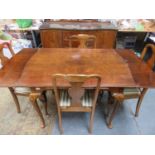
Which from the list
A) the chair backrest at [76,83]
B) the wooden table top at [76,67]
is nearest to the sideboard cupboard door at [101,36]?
the wooden table top at [76,67]

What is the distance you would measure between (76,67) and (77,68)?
0.9 inches

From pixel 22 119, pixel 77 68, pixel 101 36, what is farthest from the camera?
pixel 101 36

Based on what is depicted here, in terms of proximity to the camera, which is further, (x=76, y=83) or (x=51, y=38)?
(x=51, y=38)

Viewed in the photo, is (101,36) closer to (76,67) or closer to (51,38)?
(51,38)

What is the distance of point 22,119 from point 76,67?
1063mm

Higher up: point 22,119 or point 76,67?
point 76,67

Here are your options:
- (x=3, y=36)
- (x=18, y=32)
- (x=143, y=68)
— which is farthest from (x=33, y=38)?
(x=143, y=68)

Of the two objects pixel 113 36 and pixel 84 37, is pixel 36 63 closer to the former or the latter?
pixel 84 37

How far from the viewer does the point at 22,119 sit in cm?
181

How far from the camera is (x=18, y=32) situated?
Result: 2967 millimetres

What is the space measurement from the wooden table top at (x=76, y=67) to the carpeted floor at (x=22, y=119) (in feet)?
2.48

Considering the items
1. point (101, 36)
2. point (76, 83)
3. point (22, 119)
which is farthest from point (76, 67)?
point (101, 36)

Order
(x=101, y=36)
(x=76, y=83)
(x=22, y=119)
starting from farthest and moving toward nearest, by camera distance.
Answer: (x=101, y=36), (x=22, y=119), (x=76, y=83)

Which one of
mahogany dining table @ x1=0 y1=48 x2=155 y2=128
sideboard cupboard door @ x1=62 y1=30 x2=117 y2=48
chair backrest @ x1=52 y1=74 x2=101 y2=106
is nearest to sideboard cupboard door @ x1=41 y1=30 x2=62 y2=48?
sideboard cupboard door @ x1=62 y1=30 x2=117 y2=48
